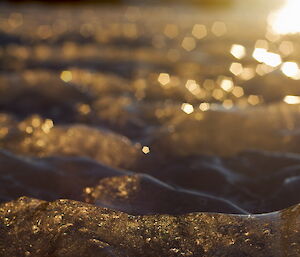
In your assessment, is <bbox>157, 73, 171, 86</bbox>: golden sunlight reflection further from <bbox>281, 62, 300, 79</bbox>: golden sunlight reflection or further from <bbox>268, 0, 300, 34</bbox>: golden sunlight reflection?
<bbox>268, 0, 300, 34</bbox>: golden sunlight reflection

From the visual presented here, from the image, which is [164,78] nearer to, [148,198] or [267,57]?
[267,57]

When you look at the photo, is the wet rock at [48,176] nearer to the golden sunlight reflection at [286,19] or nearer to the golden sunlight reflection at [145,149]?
the golden sunlight reflection at [145,149]

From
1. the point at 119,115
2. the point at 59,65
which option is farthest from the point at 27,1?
the point at 119,115

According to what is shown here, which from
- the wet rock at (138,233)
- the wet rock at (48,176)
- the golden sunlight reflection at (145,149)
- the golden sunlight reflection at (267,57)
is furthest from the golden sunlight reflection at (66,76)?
the wet rock at (138,233)

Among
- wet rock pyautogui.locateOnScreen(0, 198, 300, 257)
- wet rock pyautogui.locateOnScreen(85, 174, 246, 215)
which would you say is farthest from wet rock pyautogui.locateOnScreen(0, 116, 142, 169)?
wet rock pyautogui.locateOnScreen(0, 198, 300, 257)

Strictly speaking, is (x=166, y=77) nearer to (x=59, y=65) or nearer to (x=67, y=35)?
(x=59, y=65)
